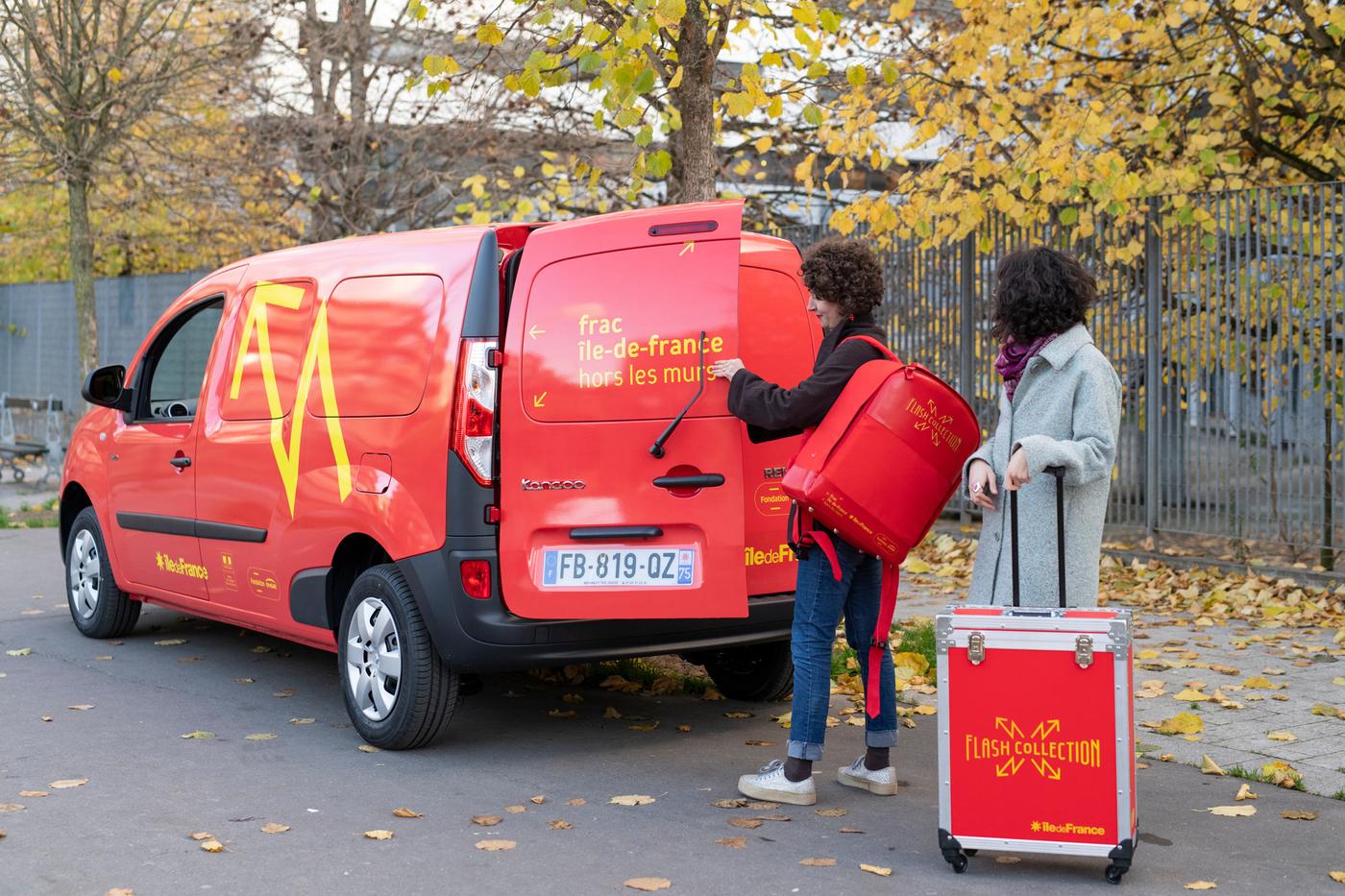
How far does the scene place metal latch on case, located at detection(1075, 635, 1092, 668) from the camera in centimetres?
421

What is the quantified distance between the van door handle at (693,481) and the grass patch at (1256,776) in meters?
2.22

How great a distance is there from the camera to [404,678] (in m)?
5.73

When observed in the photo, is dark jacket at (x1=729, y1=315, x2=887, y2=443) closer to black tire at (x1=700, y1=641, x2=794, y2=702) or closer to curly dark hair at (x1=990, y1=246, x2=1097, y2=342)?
curly dark hair at (x1=990, y1=246, x2=1097, y2=342)

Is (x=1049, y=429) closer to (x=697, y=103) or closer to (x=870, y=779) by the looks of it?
(x=870, y=779)

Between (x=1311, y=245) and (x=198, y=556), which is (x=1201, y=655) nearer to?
(x=1311, y=245)

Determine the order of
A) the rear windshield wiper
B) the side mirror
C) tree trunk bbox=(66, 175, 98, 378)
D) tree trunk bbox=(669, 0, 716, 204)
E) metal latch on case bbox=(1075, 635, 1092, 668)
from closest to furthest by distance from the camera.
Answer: metal latch on case bbox=(1075, 635, 1092, 668) < the rear windshield wiper < tree trunk bbox=(669, 0, 716, 204) < the side mirror < tree trunk bbox=(66, 175, 98, 378)

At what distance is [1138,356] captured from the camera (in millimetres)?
10789

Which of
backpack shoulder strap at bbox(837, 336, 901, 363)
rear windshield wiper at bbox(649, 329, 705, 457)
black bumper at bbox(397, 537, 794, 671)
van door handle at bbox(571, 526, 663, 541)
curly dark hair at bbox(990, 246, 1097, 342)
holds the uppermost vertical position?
curly dark hair at bbox(990, 246, 1097, 342)

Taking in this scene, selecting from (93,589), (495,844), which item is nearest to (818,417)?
(495,844)

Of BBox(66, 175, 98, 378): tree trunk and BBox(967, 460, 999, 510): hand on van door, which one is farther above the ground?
BBox(66, 175, 98, 378): tree trunk

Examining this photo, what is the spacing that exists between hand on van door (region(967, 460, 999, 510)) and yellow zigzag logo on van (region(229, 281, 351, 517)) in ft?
8.60

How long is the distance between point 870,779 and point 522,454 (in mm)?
1696

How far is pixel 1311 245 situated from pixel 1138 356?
5.06 ft

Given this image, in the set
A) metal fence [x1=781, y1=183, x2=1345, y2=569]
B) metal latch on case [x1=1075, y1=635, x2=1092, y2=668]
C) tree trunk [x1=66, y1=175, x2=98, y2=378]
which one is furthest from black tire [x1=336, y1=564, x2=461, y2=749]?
tree trunk [x1=66, y1=175, x2=98, y2=378]
